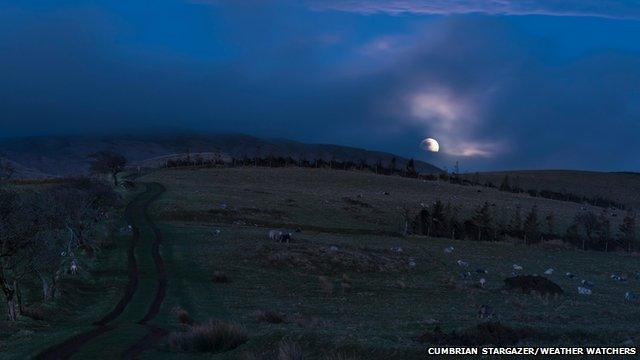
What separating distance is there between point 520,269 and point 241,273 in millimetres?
20383

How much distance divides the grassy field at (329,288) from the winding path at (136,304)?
284mm

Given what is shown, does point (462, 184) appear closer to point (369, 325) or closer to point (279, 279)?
point (279, 279)

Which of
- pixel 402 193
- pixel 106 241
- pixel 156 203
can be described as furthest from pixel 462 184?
pixel 106 241

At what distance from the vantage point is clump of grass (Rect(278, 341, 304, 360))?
45.9 feet

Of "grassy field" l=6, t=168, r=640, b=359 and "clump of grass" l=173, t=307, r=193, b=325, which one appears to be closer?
"grassy field" l=6, t=168, r=640, b=359

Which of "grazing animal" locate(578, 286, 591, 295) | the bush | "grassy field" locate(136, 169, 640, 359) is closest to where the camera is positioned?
"grassy field" locate(136, 169, 640, 359)

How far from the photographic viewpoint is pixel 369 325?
23719mm

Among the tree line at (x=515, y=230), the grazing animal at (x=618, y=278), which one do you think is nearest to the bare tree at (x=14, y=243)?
the grazing animal at (x=618, y=278)

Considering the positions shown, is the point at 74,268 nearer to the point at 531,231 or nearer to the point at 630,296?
the point at 630,296

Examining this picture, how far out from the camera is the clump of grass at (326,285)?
35584 mm

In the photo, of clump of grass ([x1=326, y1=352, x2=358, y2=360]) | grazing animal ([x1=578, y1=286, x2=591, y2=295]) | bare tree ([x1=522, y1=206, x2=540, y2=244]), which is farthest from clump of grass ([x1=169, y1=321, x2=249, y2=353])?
bare tree ([x1=522, y1=206, x2=540, y2=244])

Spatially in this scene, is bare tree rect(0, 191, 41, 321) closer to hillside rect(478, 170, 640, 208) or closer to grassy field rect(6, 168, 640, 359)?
grassy field rect(6, 168, 640, 359)

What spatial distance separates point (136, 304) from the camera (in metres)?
29.3

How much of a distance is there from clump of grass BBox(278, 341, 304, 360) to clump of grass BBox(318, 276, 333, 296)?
20.5 metres
